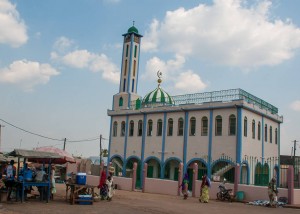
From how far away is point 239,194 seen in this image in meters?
20.8

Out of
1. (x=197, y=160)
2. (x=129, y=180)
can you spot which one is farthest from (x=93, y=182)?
(x=197, y=160)

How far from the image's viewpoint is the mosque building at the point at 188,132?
84.0 ft

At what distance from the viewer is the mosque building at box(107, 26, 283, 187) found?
25.6m

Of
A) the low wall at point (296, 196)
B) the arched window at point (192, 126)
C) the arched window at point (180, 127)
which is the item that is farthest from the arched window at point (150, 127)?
the low wall at point (296, 196)

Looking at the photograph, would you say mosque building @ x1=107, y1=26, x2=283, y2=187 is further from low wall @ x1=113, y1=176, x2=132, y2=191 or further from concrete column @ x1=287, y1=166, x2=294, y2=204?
concrete column @ x1=287, y1=166, x2=294, y2=204

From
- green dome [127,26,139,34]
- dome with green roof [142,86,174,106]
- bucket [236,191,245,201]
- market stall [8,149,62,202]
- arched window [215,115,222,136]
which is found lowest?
bucket [236,191,245,201]

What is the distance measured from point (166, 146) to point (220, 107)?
217 inches

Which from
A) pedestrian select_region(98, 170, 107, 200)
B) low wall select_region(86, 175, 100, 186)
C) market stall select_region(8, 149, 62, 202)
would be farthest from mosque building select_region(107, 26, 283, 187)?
market stall select_region(8, 149, 62, 202)

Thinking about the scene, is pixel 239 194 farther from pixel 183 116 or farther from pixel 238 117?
pixel 183 116

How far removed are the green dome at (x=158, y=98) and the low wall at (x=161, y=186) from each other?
724 centimetres

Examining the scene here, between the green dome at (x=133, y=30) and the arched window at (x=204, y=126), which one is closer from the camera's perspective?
the arched window at (x=204, y=126)

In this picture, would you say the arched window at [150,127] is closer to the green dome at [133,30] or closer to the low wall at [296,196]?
the green dome at [133,30]

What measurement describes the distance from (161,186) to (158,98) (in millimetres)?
8675

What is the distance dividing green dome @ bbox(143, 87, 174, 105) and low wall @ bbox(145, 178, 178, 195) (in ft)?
23.8
